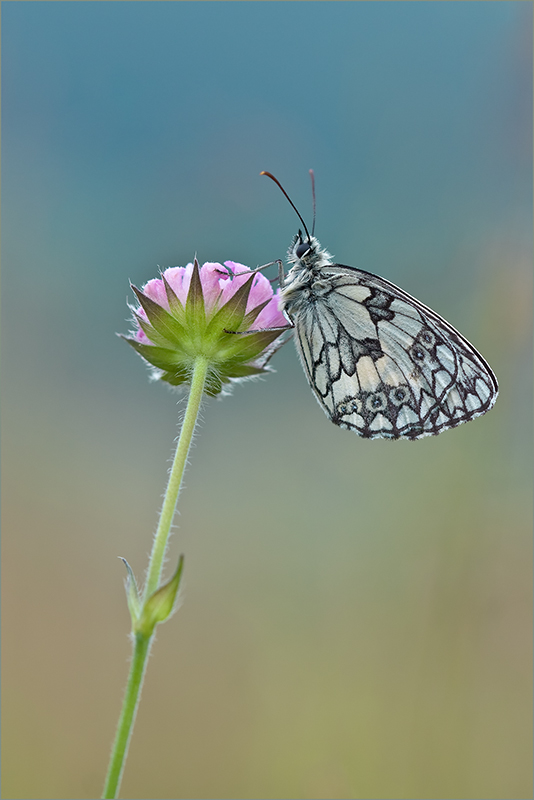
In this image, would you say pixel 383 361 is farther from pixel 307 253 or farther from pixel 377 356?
pixel 307 253

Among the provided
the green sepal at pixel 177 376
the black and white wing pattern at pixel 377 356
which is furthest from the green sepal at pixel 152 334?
the black and white wing pattern at pixel 377 356

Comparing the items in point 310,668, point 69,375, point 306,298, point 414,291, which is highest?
point 414,291

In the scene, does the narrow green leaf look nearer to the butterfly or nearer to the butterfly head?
the butterfly

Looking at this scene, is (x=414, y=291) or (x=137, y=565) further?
(x=414, y=291)

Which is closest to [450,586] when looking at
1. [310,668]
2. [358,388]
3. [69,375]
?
[310,668]

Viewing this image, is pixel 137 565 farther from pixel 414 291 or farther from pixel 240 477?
pixel 414 291

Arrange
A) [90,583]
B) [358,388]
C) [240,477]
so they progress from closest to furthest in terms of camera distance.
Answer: [358,388] < [90,583] < [240,477]

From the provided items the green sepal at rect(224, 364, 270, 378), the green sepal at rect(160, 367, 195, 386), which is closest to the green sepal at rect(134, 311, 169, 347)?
the green sepal at rect(160, 367, 195, 386)
